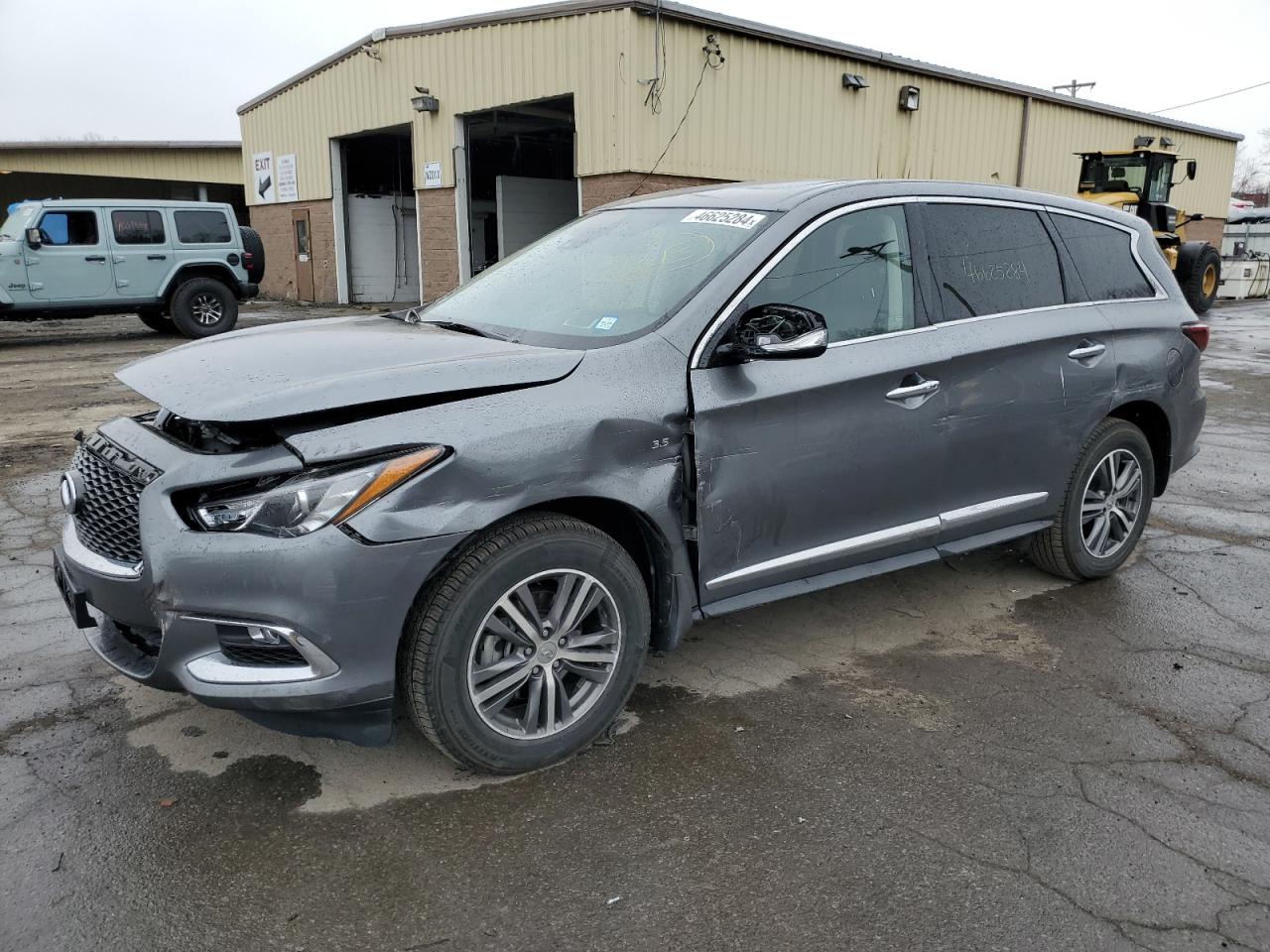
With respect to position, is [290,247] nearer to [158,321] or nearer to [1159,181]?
[158,321]

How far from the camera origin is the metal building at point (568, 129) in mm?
15500

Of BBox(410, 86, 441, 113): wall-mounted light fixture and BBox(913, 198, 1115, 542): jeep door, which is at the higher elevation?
BBox(410, 86, 441, 113): wall-mounted light fixture

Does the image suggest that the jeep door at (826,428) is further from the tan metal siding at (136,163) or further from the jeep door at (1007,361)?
the tan metal siding at (136,163)

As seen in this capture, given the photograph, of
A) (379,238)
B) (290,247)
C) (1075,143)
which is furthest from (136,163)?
(1075,143)

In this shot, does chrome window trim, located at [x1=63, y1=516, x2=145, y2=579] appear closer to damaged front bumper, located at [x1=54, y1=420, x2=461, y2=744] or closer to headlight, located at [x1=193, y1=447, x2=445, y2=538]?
damaged front bumper, located at [x1=54, y1=420, x2=461, y2=744]

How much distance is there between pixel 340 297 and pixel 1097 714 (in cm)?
2137

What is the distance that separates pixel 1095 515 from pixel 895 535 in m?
1.44

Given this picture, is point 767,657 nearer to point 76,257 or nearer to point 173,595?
point 173,595

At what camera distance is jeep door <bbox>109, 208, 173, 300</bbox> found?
1466cm

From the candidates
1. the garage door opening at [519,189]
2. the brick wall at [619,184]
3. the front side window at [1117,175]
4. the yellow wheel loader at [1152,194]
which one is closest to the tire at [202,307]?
the garage door opening at [519,189]

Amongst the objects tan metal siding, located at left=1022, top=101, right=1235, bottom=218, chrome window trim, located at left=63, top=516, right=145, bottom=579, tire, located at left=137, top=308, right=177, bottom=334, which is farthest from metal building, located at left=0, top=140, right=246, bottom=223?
chrome window trim, located at left=63, top=516, right=145, bottom=579

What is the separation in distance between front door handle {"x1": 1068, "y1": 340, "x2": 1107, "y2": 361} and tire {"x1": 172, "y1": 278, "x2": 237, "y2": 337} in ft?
45.4

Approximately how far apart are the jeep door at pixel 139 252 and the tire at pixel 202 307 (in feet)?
1.14

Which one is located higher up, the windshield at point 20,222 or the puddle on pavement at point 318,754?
the windshield at point 20,222
